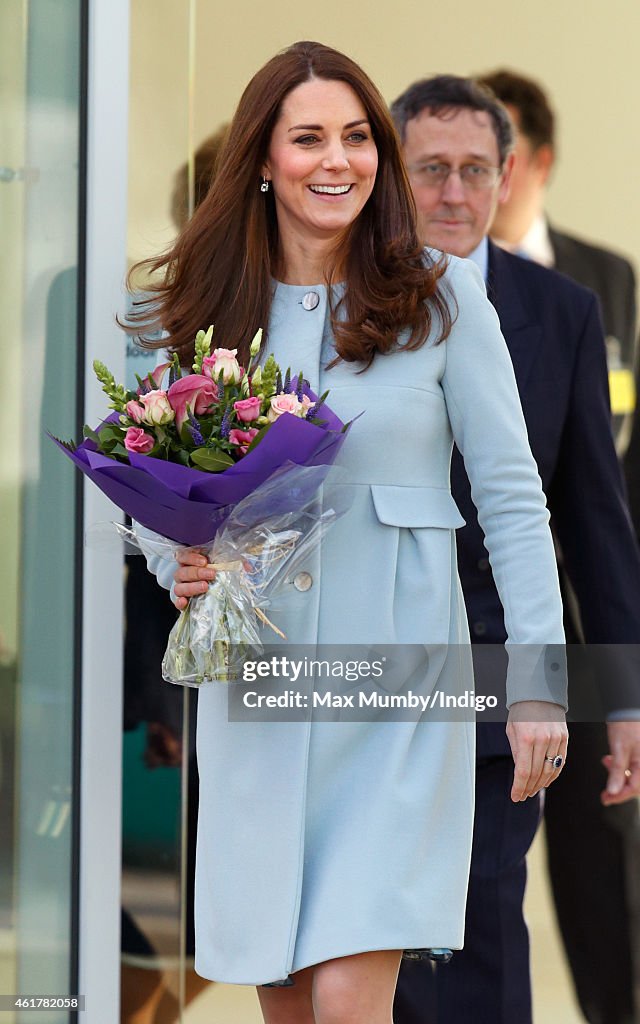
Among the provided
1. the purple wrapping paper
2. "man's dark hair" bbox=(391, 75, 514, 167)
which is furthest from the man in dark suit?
the purple wrapping paper

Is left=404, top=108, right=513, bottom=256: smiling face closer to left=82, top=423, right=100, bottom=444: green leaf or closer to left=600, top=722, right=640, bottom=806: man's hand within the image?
left=600, top=722, right=640, bottom=806: man's hand

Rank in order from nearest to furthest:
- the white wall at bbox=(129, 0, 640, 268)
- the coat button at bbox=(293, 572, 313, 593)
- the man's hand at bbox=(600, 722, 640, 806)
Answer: the coat button at bbox=(293, 572, 313, 593), the man's hand at bbox=(600, 722, 640, 806), the white wall at bbox=(129, 0, 640, 268)

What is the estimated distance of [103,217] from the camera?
3.51 metres

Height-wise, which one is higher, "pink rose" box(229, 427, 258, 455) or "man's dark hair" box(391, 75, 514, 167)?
"man's dark hair" box(391, 75, 514, 167)

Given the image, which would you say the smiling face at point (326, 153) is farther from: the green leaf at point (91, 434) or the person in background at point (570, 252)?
the person in background at point (570, 252)

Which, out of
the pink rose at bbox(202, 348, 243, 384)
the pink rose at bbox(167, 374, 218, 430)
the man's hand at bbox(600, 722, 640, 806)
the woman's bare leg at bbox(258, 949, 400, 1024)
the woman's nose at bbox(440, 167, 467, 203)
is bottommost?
the woman's bare leg at bbox(258, 949, 400, 1024)

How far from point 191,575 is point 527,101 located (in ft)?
6.71

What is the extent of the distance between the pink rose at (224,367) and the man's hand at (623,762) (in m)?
1.39

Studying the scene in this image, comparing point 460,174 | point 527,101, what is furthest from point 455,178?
point 527,101

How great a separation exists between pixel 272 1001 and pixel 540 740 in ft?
2.03

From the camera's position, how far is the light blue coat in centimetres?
266

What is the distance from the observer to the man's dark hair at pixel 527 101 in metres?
4.22

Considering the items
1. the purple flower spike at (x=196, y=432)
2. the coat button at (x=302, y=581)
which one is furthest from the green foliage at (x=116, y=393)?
the coat button at (x=302, y=581)

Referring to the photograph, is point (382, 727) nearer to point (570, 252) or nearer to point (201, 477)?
point (201, 477)
